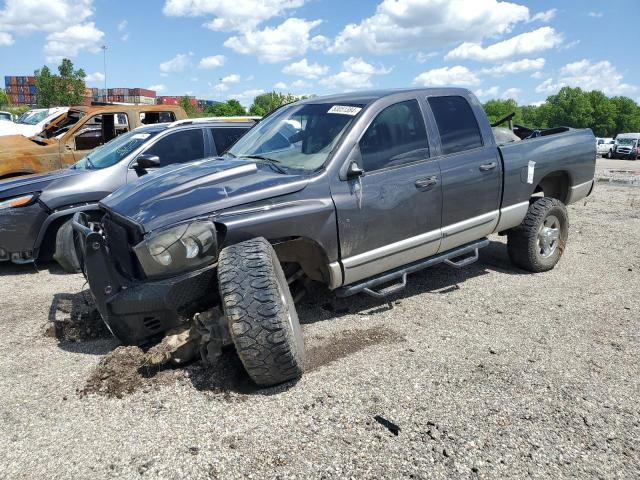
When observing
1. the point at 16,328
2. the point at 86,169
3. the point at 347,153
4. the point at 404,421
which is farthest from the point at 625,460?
the point at 86,169

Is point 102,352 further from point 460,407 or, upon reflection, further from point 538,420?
point 538,420

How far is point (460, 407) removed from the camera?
2963mm

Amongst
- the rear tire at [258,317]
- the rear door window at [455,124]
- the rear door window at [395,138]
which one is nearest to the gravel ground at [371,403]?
the rear tire at [258,317]

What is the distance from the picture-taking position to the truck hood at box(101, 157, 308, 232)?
3.24 meters

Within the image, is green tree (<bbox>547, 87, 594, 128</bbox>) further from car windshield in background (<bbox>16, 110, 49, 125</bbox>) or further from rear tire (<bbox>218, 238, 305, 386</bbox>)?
rear tire (<bbox>218, 238, 305, 386</bbox>)

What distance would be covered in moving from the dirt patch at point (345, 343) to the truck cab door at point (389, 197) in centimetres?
44

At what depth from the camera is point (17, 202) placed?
219 inches

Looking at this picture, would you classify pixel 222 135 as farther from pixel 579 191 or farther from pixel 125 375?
pixel 579 191

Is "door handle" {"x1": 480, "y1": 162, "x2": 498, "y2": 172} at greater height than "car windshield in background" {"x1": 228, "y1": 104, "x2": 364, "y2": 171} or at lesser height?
lesser

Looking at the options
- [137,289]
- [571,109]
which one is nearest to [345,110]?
[137,289]

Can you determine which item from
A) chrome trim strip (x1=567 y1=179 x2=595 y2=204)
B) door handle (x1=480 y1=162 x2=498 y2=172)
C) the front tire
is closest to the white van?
chrome trim strip (x1=567 y1=179 x2=595 y2=204)

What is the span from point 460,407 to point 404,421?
38 centimetres

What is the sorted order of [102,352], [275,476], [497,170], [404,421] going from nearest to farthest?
[275,476] → [404,421] → [102,352] → [497,170]

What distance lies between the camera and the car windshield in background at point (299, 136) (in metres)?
3.96
